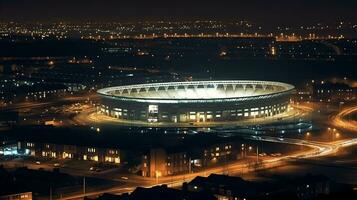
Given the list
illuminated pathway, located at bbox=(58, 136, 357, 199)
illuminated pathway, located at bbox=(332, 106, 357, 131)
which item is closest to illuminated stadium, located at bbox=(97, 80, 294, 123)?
illuminated pathway, located at bbox=(332, 106, 357, 131)

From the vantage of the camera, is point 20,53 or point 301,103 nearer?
point 301,103

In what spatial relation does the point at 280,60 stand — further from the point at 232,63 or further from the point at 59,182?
the point at 59,182

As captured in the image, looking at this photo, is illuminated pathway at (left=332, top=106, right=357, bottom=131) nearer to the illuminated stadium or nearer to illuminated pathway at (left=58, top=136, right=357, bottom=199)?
the illuminated stadium

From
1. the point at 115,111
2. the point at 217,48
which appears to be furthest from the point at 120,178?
the point at 217,48

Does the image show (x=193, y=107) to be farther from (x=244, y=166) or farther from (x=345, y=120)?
(x=244, y=166)

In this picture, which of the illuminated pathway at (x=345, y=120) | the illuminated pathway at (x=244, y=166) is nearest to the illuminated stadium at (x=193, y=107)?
the illuminated pathway at (x=345, y=120)

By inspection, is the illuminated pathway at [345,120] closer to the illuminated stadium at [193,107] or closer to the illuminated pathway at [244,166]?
the illuminated stadium at [193,107]

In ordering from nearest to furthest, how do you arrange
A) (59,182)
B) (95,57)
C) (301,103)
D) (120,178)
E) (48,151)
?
1. (59,182)
2. (120,178)
3. (48,151)
4. (301,103)
5. (95,57)

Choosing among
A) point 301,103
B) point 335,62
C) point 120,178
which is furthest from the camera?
point 335,62
